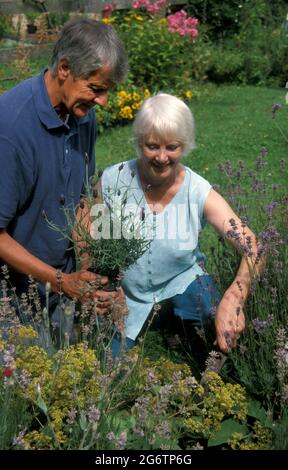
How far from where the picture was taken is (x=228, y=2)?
1160cm

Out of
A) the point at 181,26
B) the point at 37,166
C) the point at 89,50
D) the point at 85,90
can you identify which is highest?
the point at 181,26

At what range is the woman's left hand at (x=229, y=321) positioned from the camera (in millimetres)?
2859

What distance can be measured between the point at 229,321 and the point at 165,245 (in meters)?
0.69

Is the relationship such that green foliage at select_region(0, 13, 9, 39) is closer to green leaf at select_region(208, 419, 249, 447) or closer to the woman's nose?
the woman's nose

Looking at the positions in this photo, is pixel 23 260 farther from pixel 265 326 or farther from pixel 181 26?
pixel 181 26

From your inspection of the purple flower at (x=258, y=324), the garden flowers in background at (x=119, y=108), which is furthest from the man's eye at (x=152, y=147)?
the garden flowers in background at (x=119, y=108)

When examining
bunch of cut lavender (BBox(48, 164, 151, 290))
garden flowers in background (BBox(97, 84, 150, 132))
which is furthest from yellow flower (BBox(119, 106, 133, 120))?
bunch of cut lavender (BBox(48, 164, 151, 290))

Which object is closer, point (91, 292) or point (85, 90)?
point (91, 292)

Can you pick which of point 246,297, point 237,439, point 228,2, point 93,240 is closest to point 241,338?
point 246,297

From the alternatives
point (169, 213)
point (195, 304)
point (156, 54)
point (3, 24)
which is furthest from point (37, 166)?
point (3, 24)

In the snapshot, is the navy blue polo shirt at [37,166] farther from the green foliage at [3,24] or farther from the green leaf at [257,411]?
the green foliage at [3,24]

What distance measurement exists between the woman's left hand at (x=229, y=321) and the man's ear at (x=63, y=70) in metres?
1.09

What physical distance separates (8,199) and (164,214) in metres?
0.76

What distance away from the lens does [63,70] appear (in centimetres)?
315
